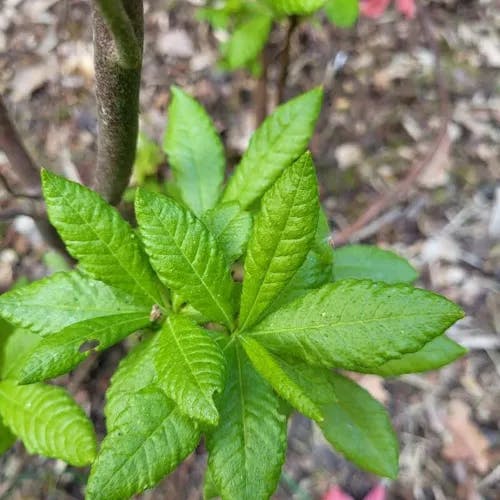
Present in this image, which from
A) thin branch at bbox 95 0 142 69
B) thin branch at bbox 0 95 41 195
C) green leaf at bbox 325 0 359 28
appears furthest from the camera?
green leaf at bbox 325 0 359 28

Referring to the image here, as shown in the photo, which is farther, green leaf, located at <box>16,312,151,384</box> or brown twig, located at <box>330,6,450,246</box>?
brown twig, located at <box>330,6,450,246</box>

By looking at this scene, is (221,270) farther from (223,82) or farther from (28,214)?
(223,82)

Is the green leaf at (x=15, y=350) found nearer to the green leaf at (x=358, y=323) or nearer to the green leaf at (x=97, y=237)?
the green leaf at (x=97, y=237)

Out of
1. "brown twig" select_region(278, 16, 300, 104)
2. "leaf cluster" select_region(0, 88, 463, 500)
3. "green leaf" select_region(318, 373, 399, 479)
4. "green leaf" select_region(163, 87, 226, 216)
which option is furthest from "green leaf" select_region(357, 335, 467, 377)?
"brown twig" select_region(278, 16, 300, 104)

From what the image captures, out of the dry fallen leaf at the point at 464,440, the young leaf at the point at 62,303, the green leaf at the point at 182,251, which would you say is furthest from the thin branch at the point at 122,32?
the dry fallen leaf at the point at 464,440

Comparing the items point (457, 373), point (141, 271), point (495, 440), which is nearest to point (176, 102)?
point (141, 271)

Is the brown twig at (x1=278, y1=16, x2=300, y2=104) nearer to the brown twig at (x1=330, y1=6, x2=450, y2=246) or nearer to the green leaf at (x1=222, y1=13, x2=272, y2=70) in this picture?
the green leaf at (x1=222, y1=13, x2=272, y2=70)

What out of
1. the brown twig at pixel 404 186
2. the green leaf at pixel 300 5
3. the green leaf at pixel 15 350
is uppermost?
the green leaf at pixel 300 5
